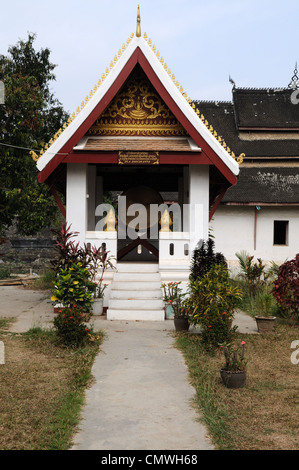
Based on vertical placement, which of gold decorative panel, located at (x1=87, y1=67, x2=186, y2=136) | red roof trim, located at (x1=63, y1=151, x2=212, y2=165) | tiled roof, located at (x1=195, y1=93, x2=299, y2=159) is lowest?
red roof trim, located at (x1=63, y1=151, x2=212, y2=165)

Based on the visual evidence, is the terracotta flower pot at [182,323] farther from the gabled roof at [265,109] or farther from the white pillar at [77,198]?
the gabled roof at [265,109]

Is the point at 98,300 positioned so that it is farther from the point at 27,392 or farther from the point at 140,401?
the point at 140,401

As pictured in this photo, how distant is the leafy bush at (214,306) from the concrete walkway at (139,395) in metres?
0.59

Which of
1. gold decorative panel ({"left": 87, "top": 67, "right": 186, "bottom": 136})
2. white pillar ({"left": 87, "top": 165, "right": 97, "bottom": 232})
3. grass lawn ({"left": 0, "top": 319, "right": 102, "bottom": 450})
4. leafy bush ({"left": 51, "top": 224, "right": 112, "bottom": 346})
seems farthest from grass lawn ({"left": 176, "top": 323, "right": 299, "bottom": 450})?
white pillar ({"left": 87, "top": 165, "right": 97, "bottom": 232})

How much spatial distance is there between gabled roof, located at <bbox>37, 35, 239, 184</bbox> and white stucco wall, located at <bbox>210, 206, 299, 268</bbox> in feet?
34.0

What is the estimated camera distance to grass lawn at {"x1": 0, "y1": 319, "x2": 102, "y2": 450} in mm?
4523

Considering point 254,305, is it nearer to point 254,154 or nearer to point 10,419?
point 10,419

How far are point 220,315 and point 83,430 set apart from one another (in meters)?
3.60

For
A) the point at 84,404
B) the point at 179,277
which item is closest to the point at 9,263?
the point at 179,277

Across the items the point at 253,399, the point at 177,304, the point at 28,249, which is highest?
the point at 28,249

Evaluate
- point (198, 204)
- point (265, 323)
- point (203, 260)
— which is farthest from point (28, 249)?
point (265, 323)

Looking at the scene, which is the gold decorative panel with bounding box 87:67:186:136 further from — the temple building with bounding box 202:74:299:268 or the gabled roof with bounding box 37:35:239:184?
the temple building with bounding box 202:74:299:268

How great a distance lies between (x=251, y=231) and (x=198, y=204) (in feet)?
33.5

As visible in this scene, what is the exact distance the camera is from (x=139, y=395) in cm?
575
